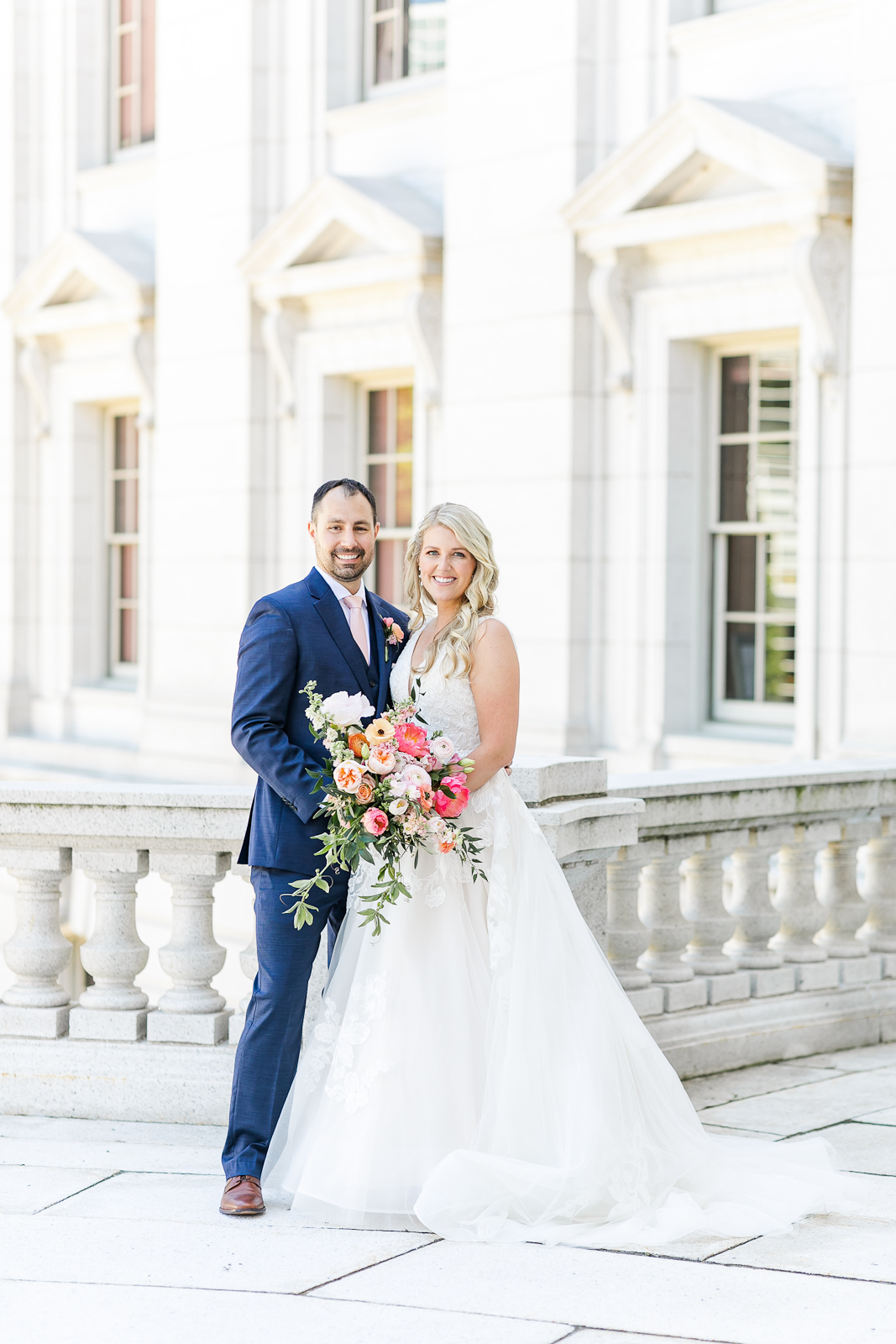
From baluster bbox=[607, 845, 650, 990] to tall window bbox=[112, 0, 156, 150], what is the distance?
1045cm

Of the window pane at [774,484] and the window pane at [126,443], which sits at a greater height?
the window pane at [126,443]

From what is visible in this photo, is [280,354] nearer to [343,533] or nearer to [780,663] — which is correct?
[780,663]

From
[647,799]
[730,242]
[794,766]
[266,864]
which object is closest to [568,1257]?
[266,864]

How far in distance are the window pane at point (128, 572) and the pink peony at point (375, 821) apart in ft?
35.9

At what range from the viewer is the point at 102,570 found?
587 inches

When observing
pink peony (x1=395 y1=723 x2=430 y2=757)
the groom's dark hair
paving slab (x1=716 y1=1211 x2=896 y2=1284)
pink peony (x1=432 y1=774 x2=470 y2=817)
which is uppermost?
the groom's dark hair

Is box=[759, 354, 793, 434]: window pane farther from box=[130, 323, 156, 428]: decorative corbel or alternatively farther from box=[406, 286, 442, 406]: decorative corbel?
box=[130, 323, 156, 428]: decorative corbel

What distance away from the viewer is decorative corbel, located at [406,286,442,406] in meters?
11.3

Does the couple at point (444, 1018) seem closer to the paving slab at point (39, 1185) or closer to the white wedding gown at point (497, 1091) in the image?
the white wedding gown at point (497, 1091)

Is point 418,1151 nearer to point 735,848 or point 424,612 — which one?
point 424,612

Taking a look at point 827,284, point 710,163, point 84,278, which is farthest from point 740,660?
point 84,278

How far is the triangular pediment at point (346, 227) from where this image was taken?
37.1 ft

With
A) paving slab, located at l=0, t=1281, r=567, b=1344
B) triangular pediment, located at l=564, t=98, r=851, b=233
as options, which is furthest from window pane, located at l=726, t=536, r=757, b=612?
paving slab, located at l=0, t=1281, r=567, b=1344

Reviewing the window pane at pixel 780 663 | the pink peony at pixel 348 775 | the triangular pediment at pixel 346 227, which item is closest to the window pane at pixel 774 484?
the window pane at pixel 780 663
